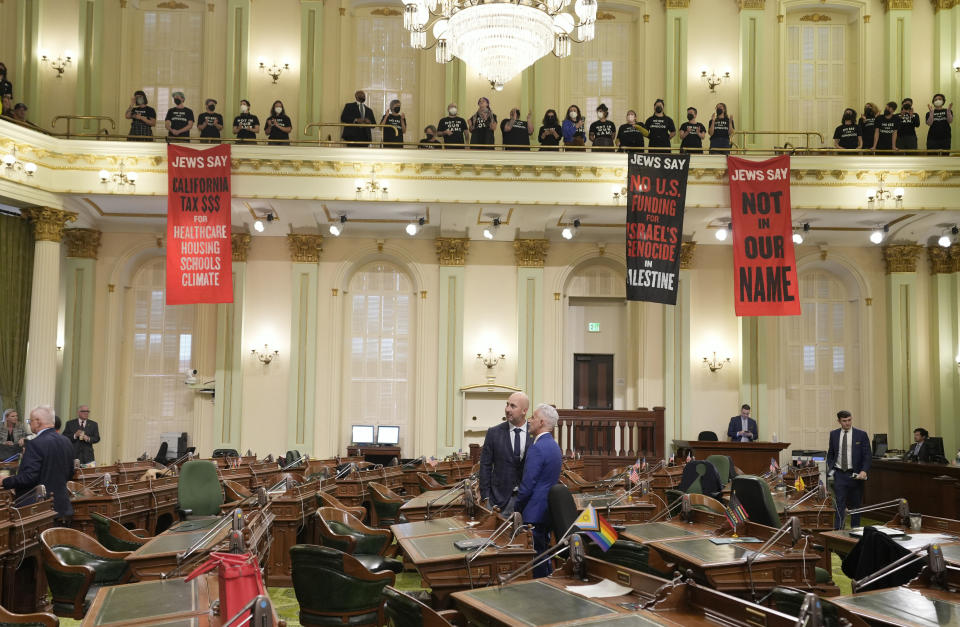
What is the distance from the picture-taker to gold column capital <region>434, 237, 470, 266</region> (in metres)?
17.2

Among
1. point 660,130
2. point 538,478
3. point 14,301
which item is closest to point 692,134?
point 660,130

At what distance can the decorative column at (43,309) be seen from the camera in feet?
47.3

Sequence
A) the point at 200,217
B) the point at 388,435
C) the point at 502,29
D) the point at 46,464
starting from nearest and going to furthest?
the point at 46,464 → the point at 502,29 → the point at 200,217 → the point at 388,435

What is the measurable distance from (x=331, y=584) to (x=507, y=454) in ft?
6.00

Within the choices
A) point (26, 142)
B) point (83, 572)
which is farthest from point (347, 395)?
point (83, 572)

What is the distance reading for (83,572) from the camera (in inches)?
216

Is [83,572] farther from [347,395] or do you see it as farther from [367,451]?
[347,395]

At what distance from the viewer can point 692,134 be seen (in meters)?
15.5

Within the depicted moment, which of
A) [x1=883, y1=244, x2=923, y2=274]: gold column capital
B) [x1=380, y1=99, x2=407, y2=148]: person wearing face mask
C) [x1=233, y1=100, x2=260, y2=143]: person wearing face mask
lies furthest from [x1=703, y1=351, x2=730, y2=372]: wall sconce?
[x1=233, y1=100, x2=260, y2=143]: person wearing face mask

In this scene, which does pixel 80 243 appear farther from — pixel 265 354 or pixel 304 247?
pixel 304 247

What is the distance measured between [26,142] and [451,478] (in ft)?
27.8

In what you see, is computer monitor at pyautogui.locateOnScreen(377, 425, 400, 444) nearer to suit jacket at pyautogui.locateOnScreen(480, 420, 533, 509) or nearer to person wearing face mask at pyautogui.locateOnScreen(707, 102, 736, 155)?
person wearing face mask at pyautogui.locateOnScreen(707, 102, 736, 155)

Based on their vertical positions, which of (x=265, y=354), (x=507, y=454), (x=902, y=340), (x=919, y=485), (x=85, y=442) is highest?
(x=902, y=340)

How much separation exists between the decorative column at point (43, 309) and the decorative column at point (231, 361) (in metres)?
2.94
